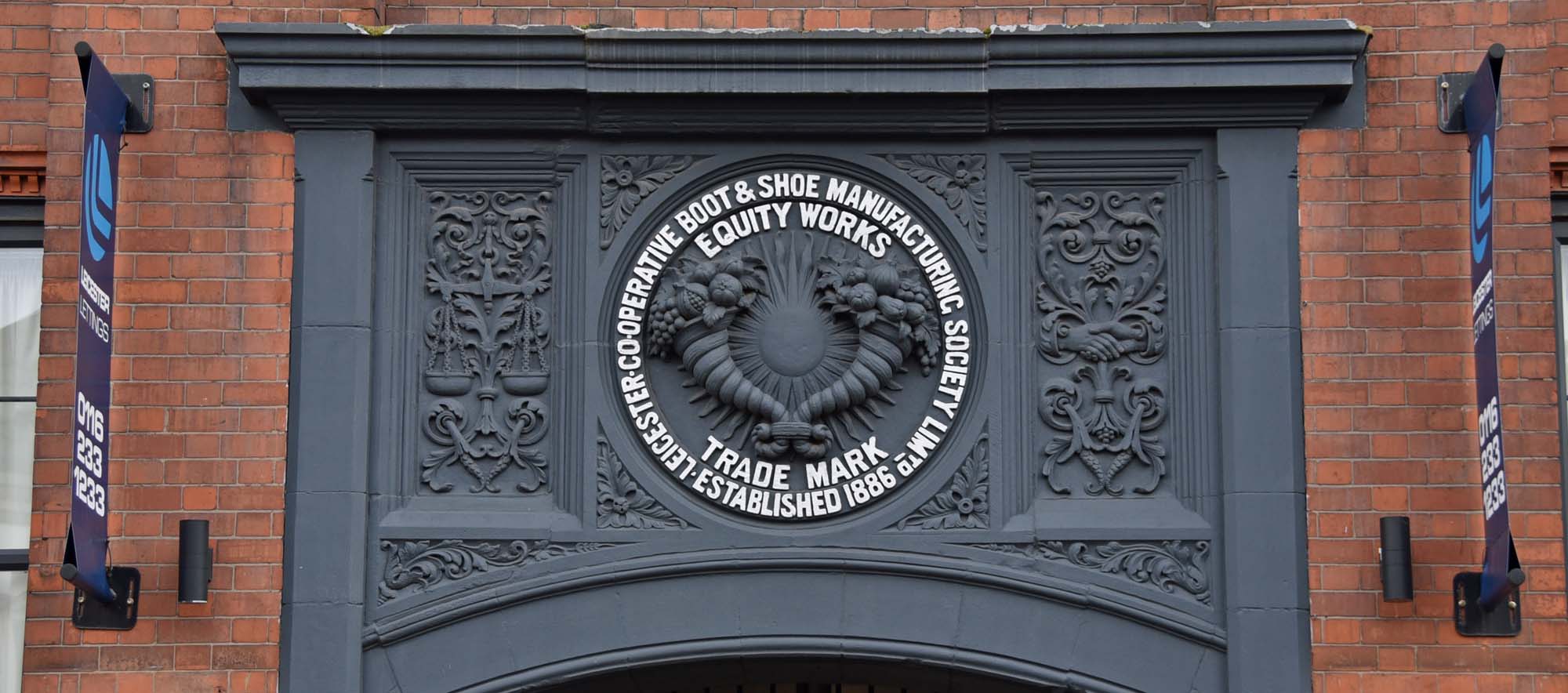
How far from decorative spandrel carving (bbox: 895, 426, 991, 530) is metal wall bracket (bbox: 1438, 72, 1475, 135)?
8.32 feet

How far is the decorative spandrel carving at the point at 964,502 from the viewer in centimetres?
880

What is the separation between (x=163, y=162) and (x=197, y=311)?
2.41 ft

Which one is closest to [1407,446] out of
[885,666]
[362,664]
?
[885,666]

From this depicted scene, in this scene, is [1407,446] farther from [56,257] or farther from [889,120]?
[56,257]

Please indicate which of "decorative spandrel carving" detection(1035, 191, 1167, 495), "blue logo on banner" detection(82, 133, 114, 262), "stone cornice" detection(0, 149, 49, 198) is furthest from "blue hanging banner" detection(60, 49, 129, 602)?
"decorative spandrel carving" detection(1035, 191, 1167, 495)

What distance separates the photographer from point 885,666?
8734 mm

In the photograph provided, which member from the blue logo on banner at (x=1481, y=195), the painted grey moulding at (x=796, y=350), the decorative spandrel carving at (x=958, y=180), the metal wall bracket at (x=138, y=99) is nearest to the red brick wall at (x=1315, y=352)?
the metal wall bracket at (x=138, y=99)

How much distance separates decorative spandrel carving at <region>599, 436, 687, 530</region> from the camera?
880 centimetres

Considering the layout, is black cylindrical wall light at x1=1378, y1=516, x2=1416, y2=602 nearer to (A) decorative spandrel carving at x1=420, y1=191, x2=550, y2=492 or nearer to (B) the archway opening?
(B) the archway opening

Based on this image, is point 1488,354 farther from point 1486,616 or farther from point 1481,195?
point 1486,616

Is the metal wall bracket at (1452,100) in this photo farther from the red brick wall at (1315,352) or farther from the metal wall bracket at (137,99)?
the metal wall bracket at (137,99)

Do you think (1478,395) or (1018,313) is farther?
(1018,313)

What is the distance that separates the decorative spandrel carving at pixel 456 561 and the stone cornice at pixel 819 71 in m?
2.00

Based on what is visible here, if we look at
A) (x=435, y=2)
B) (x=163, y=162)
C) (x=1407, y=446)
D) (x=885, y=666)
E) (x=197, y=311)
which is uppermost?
(x=435, y=2)
